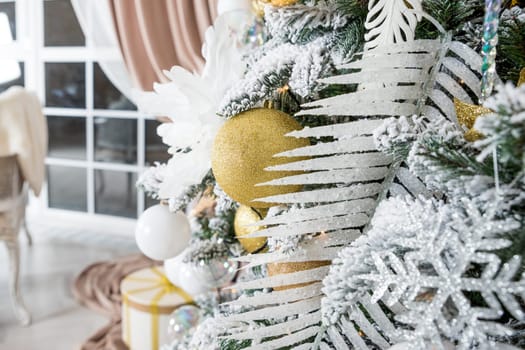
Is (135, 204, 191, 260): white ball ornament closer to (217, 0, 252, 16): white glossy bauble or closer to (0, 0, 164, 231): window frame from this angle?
(217, 0, 252, 16): white glossy bauble

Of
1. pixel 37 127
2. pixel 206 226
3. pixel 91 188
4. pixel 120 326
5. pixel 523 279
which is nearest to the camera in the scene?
pixel 523 279

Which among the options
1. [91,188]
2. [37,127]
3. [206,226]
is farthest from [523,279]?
[91,188]

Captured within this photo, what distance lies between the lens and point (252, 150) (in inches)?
16.4

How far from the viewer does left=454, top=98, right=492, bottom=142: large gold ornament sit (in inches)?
14.3

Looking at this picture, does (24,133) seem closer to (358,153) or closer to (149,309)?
(149,309)

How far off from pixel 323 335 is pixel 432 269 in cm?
13

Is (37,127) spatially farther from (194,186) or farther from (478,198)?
(478,198)

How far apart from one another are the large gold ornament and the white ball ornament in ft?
1.28

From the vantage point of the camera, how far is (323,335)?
40 centimetres

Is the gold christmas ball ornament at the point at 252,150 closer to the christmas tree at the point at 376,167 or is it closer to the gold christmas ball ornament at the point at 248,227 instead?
the christmas tree at the point at 376,167

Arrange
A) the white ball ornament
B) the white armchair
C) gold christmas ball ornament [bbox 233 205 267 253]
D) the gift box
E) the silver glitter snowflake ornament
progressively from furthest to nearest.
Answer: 1. the white armchair
2. the gift box
3. the white ball ornament
4. gold christmas ball ornament [bbox 233 205 267 253]
5. the silver glitter snowflake ornament

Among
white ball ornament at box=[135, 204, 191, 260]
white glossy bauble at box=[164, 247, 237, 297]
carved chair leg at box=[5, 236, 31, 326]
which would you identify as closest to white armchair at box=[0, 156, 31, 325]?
carved chair leg at box=[5, 236, 31, 326]

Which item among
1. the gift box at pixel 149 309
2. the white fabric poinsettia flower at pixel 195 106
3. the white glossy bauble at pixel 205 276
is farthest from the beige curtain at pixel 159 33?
the white fabric poinsettia flower at pixel 195 106

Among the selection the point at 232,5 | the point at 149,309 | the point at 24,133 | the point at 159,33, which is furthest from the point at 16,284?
the point at 232,5
